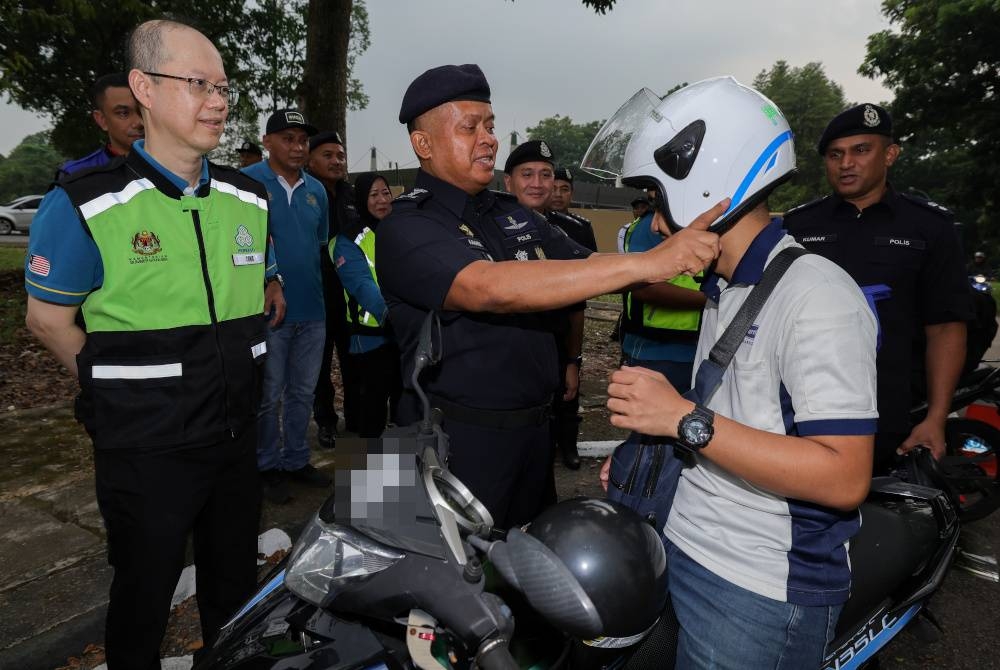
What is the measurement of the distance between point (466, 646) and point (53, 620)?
8.64 ft

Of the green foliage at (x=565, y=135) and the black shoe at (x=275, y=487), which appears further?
the green foliage at (x=565, y=135)

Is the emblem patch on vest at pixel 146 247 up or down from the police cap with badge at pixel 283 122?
down

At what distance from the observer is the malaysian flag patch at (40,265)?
185 centimetres

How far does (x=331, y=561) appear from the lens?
119 centimetres

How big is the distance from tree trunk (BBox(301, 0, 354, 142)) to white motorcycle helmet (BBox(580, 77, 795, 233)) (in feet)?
22.0

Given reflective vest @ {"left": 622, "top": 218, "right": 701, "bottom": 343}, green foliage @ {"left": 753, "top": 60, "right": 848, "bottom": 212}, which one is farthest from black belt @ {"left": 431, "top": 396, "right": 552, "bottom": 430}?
green foliage @ {"left": 753, "top": 60, "right": 848, "bottom": 212}

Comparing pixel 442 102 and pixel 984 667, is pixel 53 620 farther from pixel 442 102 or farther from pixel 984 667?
pixel 984 667

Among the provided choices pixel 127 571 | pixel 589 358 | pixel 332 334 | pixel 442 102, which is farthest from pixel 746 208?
pixel 589 358

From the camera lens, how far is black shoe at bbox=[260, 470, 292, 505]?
3926 millimetres

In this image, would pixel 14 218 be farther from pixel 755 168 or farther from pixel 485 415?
pixel 755 168

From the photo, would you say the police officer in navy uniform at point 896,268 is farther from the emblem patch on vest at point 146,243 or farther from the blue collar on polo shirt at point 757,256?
the emblem patch on vest at point 146,243

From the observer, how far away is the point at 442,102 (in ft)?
6.50

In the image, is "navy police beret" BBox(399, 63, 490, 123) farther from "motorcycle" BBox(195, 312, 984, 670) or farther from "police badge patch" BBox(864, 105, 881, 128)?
"police badge patch" BBox(864, 105, 881, 128)

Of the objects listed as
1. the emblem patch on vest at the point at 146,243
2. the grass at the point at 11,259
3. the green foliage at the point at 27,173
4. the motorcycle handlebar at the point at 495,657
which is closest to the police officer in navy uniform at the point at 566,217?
the emblem patch on vest at the point at 146,243
